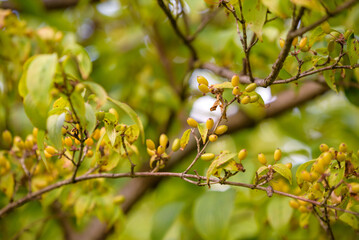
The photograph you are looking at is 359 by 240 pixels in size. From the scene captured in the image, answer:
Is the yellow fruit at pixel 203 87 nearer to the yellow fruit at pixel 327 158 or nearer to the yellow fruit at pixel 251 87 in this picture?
the yellow fruit at pixel 251 87

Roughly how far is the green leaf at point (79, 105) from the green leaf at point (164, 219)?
78 cm

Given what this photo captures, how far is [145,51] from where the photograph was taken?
7.13ft

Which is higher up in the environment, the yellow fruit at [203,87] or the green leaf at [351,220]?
the yellow fruit at [203,87]

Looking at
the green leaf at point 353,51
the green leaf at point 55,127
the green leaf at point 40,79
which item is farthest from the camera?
the green leaf at point 353,51

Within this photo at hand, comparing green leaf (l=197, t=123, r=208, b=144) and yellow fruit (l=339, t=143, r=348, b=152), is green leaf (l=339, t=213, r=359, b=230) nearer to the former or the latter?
yellow fruit (l=339, t=143, r=348, b=152)

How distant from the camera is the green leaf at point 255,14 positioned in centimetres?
70

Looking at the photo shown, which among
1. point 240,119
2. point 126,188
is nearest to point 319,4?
point 240,119

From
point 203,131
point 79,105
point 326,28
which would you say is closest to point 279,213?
point 203,131

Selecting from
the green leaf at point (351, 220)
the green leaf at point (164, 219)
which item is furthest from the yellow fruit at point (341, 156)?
the green leaf at point (164, 219)

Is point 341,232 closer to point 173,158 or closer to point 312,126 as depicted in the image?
point 173,158

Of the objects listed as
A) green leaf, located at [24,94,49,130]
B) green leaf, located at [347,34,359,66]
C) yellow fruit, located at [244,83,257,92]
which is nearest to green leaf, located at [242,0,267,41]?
yellow fruit, located at [244,83,257,92]

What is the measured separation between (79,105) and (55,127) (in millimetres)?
66

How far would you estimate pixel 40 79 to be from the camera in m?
0.54

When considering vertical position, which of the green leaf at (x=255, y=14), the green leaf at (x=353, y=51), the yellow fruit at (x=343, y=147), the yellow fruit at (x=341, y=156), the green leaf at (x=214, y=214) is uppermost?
the green leaf at (x=255, y=14)
